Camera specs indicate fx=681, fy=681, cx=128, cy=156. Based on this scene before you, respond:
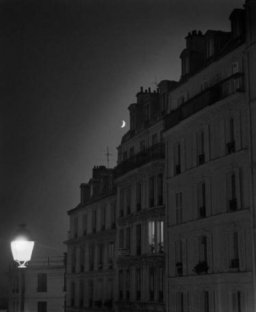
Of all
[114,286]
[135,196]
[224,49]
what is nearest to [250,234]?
[224,49]

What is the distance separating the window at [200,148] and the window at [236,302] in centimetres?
486

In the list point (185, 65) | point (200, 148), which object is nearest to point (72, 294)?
point (185, 65)

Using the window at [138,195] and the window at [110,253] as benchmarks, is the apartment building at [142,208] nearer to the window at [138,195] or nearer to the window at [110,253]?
the window at [138,195]

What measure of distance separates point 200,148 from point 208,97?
1.99 m

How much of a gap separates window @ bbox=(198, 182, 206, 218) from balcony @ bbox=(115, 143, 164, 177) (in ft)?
14.5

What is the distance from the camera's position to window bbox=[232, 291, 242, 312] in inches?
799

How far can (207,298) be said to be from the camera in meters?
22.1

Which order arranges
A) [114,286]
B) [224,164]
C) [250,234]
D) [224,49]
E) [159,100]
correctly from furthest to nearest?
[114,286], [159,100], [224,49], [224,164], [250,234]

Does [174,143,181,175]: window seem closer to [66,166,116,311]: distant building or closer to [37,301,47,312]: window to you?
[66,166,116,311]: distant building

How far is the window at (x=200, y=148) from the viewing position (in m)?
23.2

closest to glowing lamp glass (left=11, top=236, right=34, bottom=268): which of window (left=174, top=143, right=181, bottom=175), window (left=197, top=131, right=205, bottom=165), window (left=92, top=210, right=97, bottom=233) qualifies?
window (left=197, top=131, right=205, bottom=165)

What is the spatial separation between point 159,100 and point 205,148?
7152 mm

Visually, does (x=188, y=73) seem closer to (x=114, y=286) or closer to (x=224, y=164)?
(x=224, y=164)

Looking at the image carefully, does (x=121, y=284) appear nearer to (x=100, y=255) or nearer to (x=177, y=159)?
(x=100, y=255)
